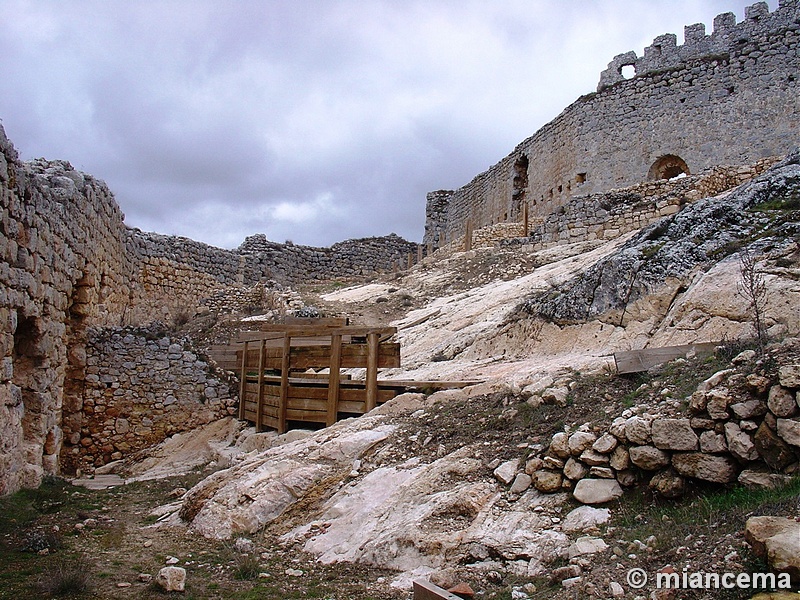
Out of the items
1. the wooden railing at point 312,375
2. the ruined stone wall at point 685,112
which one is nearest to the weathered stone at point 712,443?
the wooden railing at point 312,375

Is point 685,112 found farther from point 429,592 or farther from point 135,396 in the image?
point 429,592

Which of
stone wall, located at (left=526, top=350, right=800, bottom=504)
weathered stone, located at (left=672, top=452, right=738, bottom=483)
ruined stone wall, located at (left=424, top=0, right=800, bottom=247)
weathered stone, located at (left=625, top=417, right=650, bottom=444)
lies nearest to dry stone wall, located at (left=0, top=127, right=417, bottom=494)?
stone wall, located at (left=526, top=350, right=800, bottom=504)

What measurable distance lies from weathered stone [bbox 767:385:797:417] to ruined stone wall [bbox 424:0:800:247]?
1569cm

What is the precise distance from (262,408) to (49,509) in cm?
389

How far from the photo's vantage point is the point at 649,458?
411cm

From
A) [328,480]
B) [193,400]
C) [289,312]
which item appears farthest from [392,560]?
[289,312]

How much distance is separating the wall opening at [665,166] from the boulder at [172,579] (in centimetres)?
2259

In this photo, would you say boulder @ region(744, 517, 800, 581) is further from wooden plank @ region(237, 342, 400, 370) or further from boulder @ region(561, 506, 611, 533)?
wooden plank @ region(237, 342, 400, 370)

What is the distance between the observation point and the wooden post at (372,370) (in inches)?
319

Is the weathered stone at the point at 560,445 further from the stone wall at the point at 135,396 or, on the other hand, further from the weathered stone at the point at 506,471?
the stone wall at the point at 135,396

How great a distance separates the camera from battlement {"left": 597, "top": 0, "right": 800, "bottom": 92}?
2111 centimetres

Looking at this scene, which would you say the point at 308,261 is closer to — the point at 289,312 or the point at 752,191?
the point at 289,312

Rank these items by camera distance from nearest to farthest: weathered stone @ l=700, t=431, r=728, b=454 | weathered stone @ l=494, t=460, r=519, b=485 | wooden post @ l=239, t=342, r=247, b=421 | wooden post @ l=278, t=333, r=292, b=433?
weathered stone @ l=700, t=431, r=728, b=454, weathered stone @ l=494, t=460, r=519, b=485, wooden post @ l=278, t=333, r=292, b=433, wooden post @ l=239, t=342, r=247, b=421

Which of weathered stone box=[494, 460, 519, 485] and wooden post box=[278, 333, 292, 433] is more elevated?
wooden post box=[278, 333, 292, 433]
